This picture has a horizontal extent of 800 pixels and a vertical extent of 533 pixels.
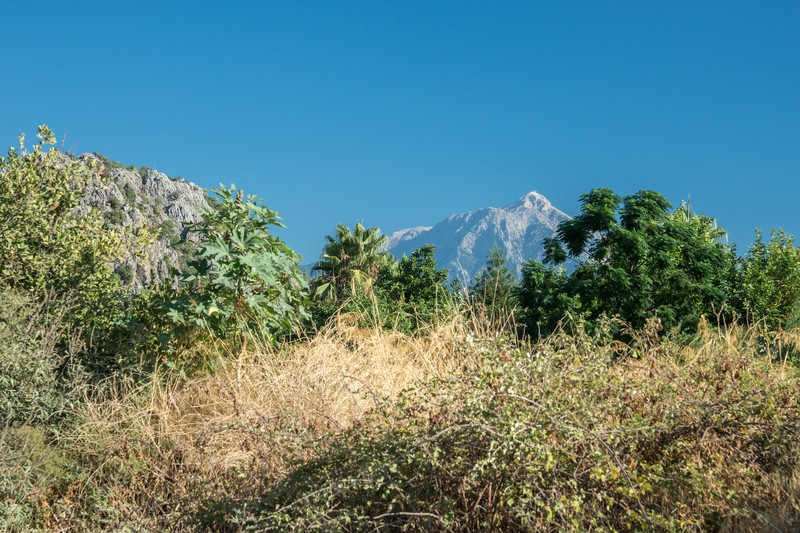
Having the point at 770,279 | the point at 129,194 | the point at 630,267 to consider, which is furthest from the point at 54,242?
the point at 129,194

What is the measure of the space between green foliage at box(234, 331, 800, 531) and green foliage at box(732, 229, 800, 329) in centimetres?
1595

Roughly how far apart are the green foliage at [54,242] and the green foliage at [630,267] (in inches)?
319

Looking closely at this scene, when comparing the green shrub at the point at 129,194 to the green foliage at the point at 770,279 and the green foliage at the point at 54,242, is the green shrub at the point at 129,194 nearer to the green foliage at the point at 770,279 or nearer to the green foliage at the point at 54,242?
the green foliage at the point at 770,279

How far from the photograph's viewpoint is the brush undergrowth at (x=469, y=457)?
3.22 meters

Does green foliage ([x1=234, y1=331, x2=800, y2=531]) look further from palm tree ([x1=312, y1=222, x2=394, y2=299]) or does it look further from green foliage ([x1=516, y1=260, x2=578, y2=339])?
palm tree ([x1=312, y1=222, x2=394, y2=299])

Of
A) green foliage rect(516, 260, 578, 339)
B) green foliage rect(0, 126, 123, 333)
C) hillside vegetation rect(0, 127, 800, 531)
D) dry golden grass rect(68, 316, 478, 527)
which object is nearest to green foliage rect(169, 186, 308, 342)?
hillside vegetation rect(0, 127, 800, 531)

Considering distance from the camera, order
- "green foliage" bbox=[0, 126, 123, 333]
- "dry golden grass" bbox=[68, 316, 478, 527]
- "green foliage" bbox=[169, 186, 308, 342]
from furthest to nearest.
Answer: "green foliage" bbox=[0, 126, 123, 333], "green foliage" bbox=[169, 186, 308, 342], "dry golden grass" bbox=[68, 316, 478, 527]

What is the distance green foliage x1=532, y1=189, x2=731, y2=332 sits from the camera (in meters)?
13.4

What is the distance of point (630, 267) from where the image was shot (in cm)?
1378

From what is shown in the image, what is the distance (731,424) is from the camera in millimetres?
3674

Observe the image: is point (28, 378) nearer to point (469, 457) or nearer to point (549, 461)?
point (469, 457)

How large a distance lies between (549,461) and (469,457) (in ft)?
1.62

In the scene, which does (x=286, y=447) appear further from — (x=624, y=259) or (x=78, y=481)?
(x=624, y=259)

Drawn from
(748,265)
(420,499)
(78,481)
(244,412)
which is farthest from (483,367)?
(748,265)
